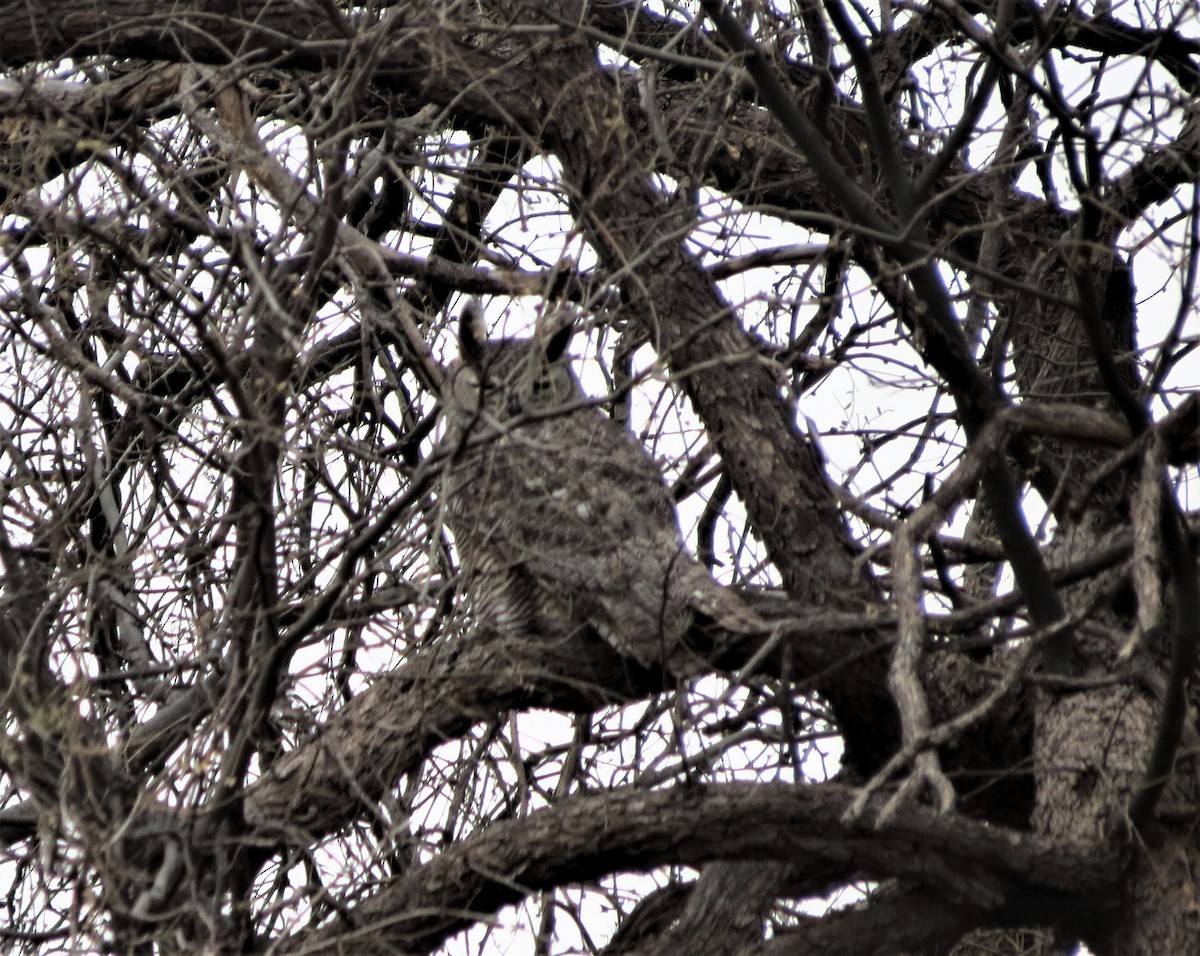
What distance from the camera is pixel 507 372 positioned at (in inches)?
149

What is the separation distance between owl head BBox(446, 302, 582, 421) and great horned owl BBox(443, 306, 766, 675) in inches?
0.4

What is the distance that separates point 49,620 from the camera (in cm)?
338

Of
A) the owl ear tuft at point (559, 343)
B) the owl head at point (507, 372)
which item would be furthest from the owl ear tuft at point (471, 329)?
the owl ear tuft at point (559, 343)

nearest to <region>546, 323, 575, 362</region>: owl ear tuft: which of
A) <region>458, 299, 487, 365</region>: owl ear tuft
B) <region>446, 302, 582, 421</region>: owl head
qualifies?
<region>446, 302, 582, 421</region>: owl head

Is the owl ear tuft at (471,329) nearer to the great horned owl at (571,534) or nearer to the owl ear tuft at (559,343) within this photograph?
the great horned owl at (571,534)

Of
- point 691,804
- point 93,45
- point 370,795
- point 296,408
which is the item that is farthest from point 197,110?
point 691,804

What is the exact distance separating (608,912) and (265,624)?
6.57 feet

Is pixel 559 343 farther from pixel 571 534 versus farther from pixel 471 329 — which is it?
pixel 471 329

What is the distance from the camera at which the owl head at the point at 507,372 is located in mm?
2977

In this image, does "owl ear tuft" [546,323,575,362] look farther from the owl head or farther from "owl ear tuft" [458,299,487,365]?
"owl ear tuft" [458,299,487,365]

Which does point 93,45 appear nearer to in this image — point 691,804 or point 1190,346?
point 691,804

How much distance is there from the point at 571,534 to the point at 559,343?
2.18ft

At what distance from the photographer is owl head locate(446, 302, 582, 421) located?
117 inches

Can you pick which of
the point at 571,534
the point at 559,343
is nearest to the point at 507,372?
the point at 559,343
